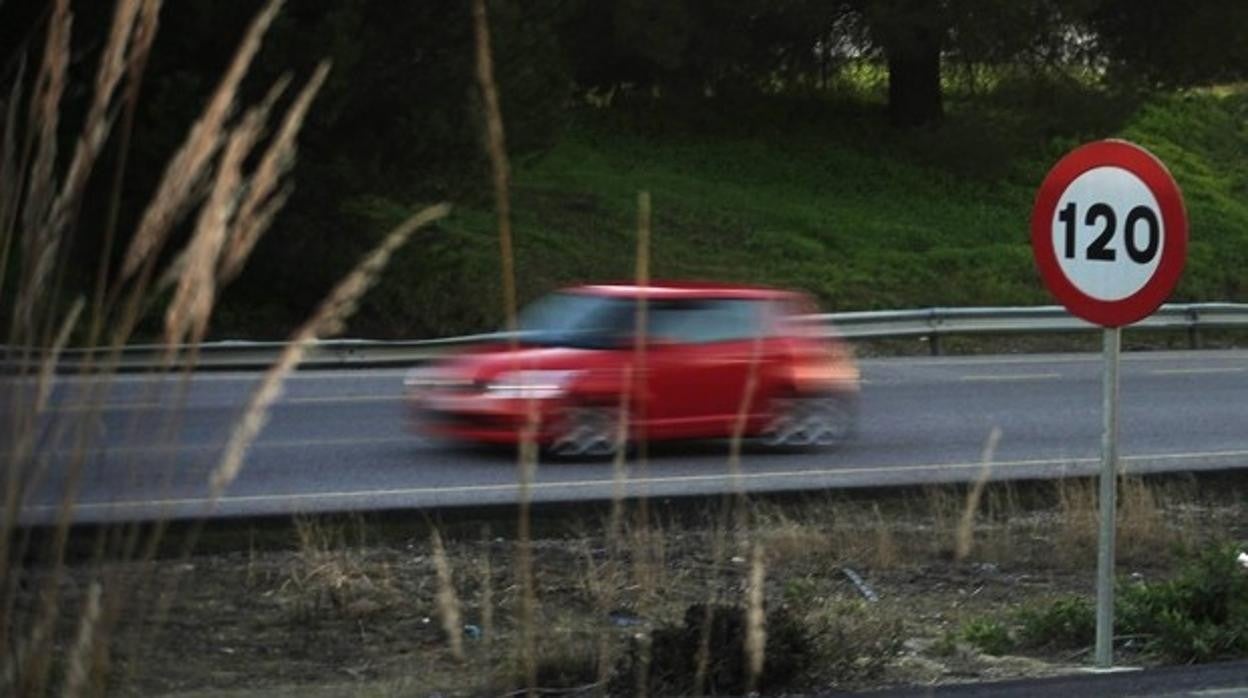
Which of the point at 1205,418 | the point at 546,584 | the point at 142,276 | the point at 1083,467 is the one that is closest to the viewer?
the point at 142,276

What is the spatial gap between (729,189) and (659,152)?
258 cm

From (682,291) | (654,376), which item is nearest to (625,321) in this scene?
(654,376)

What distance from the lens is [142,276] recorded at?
3416mm

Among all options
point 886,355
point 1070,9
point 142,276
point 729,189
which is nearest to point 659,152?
point 729,189

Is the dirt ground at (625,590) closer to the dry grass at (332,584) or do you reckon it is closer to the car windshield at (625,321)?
the dry grass at (332,584)

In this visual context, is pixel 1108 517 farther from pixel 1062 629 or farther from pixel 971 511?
pixel 971 511

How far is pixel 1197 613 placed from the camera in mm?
9117

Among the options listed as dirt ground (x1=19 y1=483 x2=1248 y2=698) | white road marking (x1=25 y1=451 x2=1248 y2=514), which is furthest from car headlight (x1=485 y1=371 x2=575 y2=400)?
dirt ground (x1=19 y1=483 x2=1248 y2=698)

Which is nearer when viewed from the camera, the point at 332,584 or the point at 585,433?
the point at 332,584

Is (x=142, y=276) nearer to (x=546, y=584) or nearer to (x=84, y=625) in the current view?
(x=84, y=625)

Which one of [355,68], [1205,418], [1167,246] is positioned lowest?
[1205,418]

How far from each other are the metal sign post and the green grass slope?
2030 centimetres

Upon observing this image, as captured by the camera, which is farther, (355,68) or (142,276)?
(355,68)

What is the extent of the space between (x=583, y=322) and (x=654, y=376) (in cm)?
60
